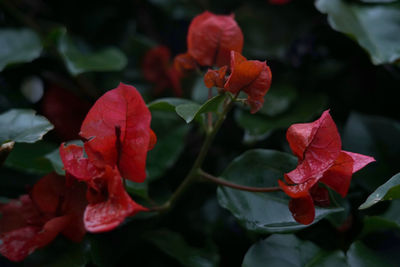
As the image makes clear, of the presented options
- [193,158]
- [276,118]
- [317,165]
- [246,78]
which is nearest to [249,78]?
[246,78]

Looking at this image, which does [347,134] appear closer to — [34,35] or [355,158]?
[355,158]

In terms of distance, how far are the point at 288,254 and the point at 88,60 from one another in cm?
43

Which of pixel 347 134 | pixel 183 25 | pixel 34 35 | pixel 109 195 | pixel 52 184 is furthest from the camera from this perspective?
pixel 183 25

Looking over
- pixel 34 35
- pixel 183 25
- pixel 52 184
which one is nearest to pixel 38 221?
pixel 52 184

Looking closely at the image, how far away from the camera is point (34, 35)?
2.40ft

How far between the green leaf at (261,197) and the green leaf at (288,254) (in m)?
0.03

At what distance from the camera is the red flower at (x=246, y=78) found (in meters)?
0.40

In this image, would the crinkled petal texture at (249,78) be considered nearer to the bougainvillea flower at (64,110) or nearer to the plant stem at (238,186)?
the plant stem at (238,186)

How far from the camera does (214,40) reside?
484 millimetres

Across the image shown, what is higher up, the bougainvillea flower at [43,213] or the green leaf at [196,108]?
the green leaf at [196,108]

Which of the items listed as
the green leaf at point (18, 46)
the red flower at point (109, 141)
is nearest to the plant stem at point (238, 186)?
the red flower at point (109, 141)

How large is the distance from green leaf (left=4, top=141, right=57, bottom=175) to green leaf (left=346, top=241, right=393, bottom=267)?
368 mm

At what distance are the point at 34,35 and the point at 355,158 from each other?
1.92 feet

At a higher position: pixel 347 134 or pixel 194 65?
pixel 194 65
